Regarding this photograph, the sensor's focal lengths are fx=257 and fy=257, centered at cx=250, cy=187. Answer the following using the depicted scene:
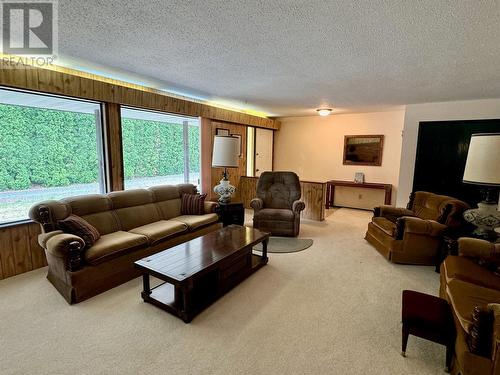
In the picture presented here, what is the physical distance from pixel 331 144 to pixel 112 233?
5498mm

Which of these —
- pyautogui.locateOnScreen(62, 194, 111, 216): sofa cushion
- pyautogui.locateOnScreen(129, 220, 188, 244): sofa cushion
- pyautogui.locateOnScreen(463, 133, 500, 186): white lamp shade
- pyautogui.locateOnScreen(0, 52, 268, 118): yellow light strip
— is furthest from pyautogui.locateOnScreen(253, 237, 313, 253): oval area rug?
pyautogui.locateOnScreen(0, 52, 268, 118): yellow light strip

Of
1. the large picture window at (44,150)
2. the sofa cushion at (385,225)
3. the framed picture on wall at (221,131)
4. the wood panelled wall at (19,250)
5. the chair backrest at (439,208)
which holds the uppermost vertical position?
the framed picture on wall at (221,131)

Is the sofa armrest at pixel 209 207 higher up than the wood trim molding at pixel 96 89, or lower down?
lower down

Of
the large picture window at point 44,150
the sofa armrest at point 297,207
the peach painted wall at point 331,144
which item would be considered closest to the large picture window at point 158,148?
the large picture window at point 44,150

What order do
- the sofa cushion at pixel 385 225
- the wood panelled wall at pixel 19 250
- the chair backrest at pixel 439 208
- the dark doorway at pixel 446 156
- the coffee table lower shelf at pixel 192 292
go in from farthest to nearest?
the dark doorway at pixel 446 156, the sofa cushion at pixel 385 225, the chair backrest at pixel 439 208, the wood panelled wall at pixel 19 250, the coffee table lower shelf at pixel 192 292

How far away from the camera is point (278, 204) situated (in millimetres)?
4637

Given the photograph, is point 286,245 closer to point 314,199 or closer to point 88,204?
point 314,199

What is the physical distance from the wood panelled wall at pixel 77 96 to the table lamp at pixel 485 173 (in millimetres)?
4037

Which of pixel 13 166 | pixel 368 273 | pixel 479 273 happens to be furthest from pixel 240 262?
pixel 13 166

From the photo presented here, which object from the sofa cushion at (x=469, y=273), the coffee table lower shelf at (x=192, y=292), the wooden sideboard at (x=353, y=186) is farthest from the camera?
the wooden sideboard at (x=353, y=186)

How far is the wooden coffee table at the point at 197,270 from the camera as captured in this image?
2131 mm

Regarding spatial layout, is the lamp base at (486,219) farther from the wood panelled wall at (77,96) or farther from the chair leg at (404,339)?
the wood panelled wall at (77,96)

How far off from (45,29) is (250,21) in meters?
1.72

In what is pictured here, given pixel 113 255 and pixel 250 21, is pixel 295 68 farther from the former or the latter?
pixel 113 255
